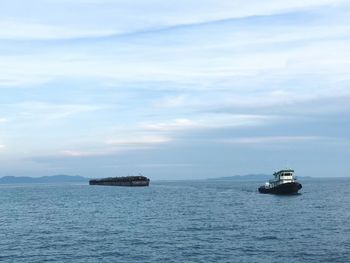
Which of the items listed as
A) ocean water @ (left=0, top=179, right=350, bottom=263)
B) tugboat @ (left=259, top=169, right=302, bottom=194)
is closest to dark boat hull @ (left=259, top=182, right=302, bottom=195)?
tugboat @ (left=259, top=169, right=302, bottom=194)

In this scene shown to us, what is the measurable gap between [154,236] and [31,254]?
17.5 meters

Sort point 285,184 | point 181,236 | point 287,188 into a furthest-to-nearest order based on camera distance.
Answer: point 287,188, point 285,184, point 181,236

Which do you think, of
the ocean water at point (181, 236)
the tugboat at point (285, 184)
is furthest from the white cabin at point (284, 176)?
the ocean water at point (181, 236)

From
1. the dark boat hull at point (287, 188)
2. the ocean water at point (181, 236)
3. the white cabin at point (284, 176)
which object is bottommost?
the ocean water at point (181, 236)

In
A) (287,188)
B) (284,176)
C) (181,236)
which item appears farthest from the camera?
(284,176)

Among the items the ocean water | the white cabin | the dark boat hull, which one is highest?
the white cabin

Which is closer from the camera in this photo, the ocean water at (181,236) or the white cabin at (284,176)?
the ocean water at (181,236)

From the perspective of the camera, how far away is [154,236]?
69500 millimetres

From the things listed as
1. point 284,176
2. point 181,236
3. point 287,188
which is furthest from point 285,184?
point 181,236

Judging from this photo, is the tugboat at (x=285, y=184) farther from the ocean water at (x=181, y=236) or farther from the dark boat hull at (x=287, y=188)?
the ocean water at (x=181, y=236)

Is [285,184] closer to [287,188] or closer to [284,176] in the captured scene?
[287,188]

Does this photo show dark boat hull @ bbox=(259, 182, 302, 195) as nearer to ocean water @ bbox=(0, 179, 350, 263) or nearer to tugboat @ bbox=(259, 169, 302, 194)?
tugboat @ bbox=(259, 169, 302, 194)

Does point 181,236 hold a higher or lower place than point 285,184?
lower

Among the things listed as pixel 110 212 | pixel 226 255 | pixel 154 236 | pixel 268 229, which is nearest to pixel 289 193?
pixel 110 212
